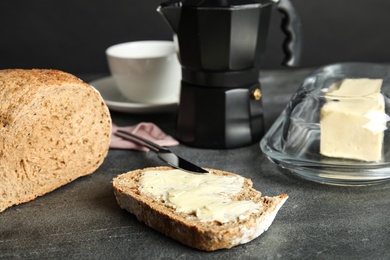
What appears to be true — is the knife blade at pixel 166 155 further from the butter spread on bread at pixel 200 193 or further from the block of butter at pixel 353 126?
the block of butter at pixel 353 126

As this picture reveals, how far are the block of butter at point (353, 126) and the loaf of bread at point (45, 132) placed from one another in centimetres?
61

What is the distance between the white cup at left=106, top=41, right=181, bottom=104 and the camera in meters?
2.33

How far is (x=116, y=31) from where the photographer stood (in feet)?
11.1

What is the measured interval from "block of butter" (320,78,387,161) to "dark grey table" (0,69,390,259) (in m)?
0.10

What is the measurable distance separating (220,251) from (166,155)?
0.51 metres

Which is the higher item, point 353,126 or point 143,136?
point 353,126

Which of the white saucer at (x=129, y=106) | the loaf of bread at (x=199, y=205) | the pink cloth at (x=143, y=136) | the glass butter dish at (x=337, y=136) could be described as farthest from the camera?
the white saucer at (x=129, y=106)

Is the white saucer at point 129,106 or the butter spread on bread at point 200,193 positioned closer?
the butter spread on bread at point 200,193

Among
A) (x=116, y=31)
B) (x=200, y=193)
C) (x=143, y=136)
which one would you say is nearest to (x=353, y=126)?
(x=200, y=193)

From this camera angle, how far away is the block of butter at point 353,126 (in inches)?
69.2

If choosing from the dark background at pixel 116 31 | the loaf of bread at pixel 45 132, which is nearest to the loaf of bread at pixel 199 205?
the loaf of bread at pixel 45 132

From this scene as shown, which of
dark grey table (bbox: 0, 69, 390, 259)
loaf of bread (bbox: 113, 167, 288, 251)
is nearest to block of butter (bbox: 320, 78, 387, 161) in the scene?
dark grey table (bbox: 0, 69, 390, 259)

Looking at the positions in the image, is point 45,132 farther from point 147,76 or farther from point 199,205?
point 147,76

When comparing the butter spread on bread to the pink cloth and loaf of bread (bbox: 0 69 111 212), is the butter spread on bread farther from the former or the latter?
the pink cloth
